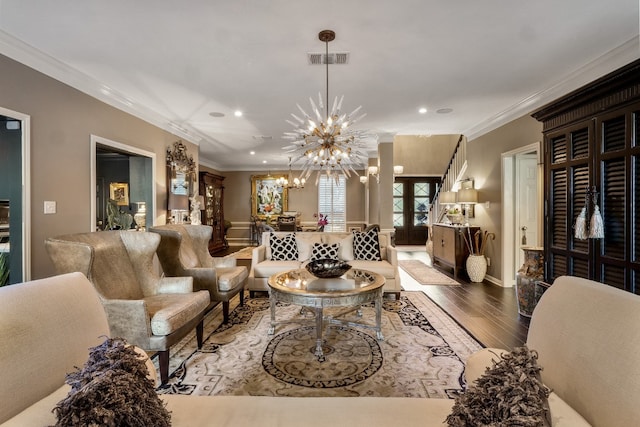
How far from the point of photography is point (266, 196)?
10375 millimetres

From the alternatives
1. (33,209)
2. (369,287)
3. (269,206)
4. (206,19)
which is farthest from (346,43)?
(269,206)

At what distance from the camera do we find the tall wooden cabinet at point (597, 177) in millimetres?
2066

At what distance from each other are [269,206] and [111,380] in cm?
915

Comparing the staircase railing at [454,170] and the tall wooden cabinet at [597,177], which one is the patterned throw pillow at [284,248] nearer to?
the tall wooden cabinet at [597,177]

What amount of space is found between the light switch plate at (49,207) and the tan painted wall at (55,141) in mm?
37

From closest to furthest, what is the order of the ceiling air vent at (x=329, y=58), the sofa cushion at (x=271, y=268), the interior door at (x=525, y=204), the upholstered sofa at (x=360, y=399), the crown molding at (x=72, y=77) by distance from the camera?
the upholstered sofa at (x=360, y=399), the crown molding at (x=72, y=77), the ceiling air vent at (x=329, y=58), the sofa cushion at (x=271, y=268), the interior door at (x=525, y=204)

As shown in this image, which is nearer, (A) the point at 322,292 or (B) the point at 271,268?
(A) the point at 322,292

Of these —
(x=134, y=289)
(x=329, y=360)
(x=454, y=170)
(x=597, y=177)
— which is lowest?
(x=329, y=360)

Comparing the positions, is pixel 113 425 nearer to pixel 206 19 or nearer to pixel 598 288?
pixel 598 288

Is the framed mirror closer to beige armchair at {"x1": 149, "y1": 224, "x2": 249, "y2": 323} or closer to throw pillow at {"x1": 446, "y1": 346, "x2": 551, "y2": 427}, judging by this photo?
beige armchair at {"x1": 149, "y1": 224, "x2": 249, "y2": 323}

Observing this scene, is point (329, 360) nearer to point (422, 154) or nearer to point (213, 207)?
point (213, 207)

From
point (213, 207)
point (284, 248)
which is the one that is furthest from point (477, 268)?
point (213, 207)

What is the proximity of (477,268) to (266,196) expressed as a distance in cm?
718

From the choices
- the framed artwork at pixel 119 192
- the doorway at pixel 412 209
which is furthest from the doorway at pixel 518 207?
the framed artwork at pixel 119 192
